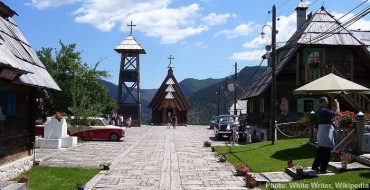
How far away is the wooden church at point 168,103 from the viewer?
70438mm

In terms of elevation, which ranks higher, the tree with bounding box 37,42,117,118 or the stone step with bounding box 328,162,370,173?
the tree with bounding box 37,42,117,118

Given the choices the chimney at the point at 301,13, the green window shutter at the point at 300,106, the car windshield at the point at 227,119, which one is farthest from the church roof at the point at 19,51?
the chimney at the point at 301,13

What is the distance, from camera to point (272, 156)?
19.0 meters

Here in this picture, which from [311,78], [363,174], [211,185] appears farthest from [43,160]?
[311,78]

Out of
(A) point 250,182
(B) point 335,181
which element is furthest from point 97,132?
(B) point 335,181

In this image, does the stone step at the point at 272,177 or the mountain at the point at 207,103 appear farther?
the mountain at the point at 207,103

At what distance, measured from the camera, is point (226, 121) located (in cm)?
3806

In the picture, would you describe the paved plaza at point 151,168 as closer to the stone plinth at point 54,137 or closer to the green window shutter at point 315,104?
the stone plinth at point 54,137

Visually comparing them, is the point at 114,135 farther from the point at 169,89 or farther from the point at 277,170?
the point at 169,89

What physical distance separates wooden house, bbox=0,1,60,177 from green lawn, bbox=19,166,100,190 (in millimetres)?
913

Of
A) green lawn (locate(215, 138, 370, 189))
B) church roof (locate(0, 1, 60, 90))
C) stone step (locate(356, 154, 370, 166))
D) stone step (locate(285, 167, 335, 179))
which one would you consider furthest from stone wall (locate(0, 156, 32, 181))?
stone step (locate(356, 154, 370, 166))

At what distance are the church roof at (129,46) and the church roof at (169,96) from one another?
24.8 feet

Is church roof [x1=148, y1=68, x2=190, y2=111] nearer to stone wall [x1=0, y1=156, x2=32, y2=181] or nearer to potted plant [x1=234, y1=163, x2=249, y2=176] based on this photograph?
stone wall [x1=0, y1=156, x2=32, y2=181]

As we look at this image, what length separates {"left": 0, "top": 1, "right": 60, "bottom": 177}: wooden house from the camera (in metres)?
14.5
